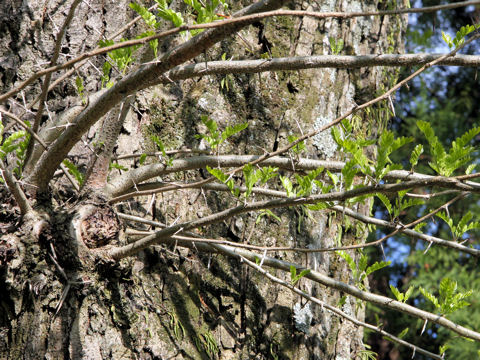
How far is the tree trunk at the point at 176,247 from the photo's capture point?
1559mm

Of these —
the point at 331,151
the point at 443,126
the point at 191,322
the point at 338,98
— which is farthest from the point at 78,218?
the point at 443,126

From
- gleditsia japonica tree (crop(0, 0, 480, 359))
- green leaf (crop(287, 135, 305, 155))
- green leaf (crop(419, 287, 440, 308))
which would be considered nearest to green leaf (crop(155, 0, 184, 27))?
gleditsia japonica tree (crop(0, 0, 480, 359))

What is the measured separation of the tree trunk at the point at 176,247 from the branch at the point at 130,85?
152 millimetres

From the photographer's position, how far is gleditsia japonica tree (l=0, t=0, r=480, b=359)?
131 cm

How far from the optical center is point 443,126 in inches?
227

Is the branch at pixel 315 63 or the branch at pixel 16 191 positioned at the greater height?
the branch at pixel 315 63

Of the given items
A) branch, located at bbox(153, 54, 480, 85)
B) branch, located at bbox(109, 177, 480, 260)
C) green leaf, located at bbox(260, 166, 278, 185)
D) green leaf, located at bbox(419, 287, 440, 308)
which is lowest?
green leaf, located at bbox(419, 287, 440, 308)

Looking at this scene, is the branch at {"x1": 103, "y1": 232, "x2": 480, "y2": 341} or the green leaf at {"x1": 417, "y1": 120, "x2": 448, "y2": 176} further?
the branch at {"x1": 103, "y1": 232, "x2": 480, "y2": 341}

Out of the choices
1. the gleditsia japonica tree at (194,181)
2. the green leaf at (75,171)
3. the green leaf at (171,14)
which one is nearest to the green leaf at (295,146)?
the gleditsia japonica tree at (194,181)

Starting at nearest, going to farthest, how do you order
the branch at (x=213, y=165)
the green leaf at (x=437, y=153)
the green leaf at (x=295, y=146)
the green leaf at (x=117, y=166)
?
1. the green leaf at (x=437, y=153)
2. the green leaf at (x=295, y=146)
3. the branch at (x=213, y=165)
4. the green leaf at (x=117, y=166)

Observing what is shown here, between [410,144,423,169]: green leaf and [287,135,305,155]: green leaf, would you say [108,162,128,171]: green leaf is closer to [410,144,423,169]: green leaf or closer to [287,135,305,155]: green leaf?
[287,135,305,155]: green leaf

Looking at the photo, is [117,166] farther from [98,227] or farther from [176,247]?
[176,247]

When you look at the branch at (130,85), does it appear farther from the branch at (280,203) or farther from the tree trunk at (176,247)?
the branch at (280,203)

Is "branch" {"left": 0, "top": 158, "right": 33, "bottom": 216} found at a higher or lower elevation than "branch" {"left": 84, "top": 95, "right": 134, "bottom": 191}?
lower
